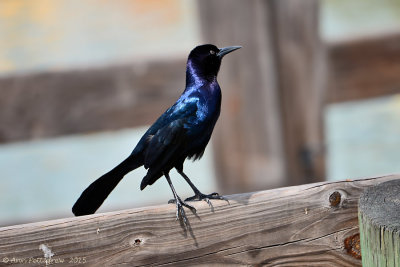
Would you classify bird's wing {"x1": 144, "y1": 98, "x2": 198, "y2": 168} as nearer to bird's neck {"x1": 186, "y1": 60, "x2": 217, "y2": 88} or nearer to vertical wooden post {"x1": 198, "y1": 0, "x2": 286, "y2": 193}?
bird's neck {"x1": 186, "y1": 60, "x2": 217, "y2": 88}

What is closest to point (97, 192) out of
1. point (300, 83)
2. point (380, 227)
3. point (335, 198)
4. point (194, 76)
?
point (194, 76)

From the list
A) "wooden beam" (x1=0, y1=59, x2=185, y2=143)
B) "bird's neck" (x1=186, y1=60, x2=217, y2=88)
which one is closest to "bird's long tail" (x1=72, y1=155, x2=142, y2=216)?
"bird's neck" (x1=186, y1=60, x2=217, y2=88)

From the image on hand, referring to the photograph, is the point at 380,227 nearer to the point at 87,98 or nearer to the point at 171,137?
the point at 171,137

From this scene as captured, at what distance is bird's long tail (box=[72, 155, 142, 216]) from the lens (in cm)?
200

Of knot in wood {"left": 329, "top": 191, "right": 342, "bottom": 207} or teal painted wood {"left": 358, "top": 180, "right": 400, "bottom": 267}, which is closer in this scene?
teal painted wood {"left": 358, "top": 180, "right": 400, "bottom": 267}

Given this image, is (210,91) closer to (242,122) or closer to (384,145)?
(242,122)

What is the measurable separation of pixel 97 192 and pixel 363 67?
2.32 meters

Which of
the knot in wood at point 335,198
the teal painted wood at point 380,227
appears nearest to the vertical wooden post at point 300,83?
the knot in wood at point 335,198

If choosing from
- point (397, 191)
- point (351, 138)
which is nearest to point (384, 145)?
point (351, 138)

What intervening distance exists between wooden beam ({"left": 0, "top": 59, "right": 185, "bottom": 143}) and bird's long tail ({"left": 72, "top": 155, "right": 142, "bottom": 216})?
1.58 meters

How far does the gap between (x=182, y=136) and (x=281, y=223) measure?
1.69 feet

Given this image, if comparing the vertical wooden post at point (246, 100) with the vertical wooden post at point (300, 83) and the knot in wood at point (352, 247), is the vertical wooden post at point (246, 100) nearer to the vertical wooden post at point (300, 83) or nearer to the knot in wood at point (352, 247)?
the vertical wooden post at point (300, 83)

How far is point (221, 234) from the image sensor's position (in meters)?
1.85

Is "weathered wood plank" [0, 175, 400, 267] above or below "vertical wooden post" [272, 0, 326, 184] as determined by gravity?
below
